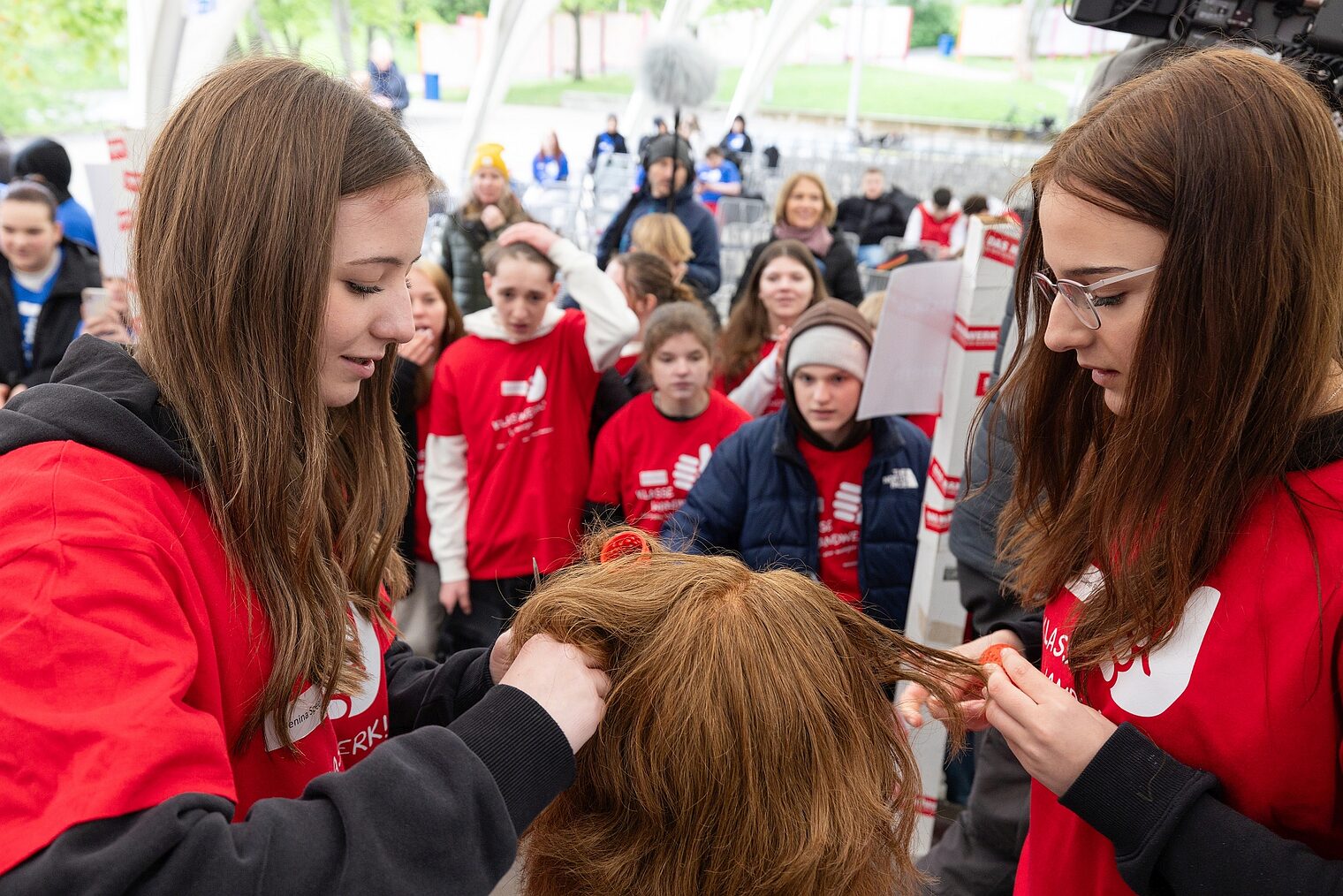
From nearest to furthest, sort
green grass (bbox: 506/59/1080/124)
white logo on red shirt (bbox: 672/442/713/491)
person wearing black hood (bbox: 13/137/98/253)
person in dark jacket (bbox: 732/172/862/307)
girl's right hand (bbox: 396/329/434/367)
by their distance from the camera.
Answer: white logo on red shirt (bbox: 672/442/713/491)
girl's right hand (bbox: 396/329/434/367)
person wearing black hood (bbox: 13/137/98/253)
person in dark jacket (bbox: 732/172/862/307)
green grass (bbox: 506/59/1080/124)

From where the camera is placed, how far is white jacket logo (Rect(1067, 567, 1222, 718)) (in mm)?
1156

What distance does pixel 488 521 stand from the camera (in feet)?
11.1

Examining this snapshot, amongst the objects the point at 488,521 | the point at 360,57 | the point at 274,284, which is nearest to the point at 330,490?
the point at 274,284

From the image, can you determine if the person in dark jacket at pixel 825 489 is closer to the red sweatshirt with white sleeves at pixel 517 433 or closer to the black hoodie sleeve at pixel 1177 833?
the red sweatshirt with white sleeves at pixel 517 433

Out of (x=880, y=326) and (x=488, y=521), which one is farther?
(x=488, y=521)

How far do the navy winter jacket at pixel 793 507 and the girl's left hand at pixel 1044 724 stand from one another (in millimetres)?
1404

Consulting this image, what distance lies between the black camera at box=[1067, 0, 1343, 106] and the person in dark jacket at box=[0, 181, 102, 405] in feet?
13.6

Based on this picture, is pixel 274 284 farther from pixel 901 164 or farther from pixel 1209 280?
pixel 901 164

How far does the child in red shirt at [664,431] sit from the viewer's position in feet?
10.5

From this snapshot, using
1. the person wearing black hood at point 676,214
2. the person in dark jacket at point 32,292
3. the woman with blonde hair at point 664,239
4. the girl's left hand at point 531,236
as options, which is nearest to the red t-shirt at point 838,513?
the girl's left hand at point 531,236

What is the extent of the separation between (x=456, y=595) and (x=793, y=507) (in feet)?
4.34

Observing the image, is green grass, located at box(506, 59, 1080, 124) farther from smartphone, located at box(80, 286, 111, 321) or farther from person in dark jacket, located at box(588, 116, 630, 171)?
smartphone, located at box(80, 286, 111, 321)

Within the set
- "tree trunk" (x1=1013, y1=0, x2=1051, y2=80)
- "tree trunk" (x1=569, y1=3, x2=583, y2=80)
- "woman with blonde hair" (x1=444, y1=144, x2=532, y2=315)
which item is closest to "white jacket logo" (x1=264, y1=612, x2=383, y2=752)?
"woman with blonde hair" (x1=444, y1=144, x2=532, y2=315)

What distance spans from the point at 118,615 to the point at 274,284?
0.36m
